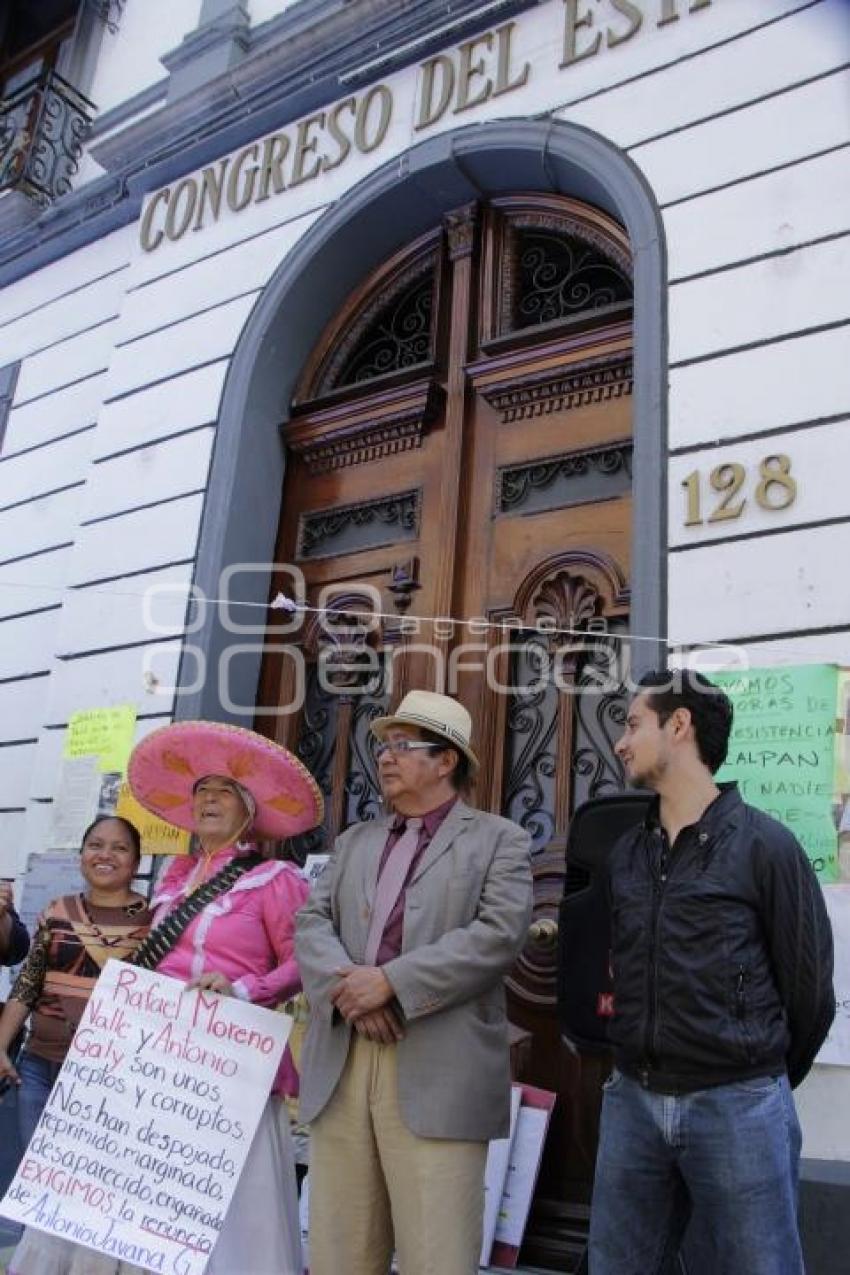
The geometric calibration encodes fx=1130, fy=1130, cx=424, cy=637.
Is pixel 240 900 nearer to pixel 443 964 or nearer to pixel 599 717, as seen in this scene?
pixel 443 964

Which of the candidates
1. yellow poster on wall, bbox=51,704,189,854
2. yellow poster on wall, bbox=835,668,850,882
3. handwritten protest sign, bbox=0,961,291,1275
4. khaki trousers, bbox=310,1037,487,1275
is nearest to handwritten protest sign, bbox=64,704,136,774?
yellow poster on wall, bbox=51,704,189,854

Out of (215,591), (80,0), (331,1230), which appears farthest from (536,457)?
(80,0)

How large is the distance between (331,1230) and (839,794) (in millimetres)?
2037

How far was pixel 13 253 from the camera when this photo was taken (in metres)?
8.23

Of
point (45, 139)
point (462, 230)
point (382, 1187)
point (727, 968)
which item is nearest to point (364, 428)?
point (462, 230)

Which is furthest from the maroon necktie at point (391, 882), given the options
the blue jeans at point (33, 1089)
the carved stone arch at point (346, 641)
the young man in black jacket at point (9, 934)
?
the carved stone arch at point (346, 641)

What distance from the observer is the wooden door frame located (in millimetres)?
5148

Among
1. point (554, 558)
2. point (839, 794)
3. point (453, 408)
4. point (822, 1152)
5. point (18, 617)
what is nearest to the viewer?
point (822, 1152)

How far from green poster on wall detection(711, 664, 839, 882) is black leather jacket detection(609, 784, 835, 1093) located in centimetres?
108

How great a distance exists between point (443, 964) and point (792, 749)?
5.11 feet

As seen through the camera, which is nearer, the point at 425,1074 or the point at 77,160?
the point at 425,1074

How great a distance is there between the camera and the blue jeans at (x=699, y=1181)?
2.40 m

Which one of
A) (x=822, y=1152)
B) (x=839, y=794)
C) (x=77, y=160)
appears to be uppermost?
(x=77, y=160)

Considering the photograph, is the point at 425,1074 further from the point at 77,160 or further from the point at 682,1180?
the point at 77,160
